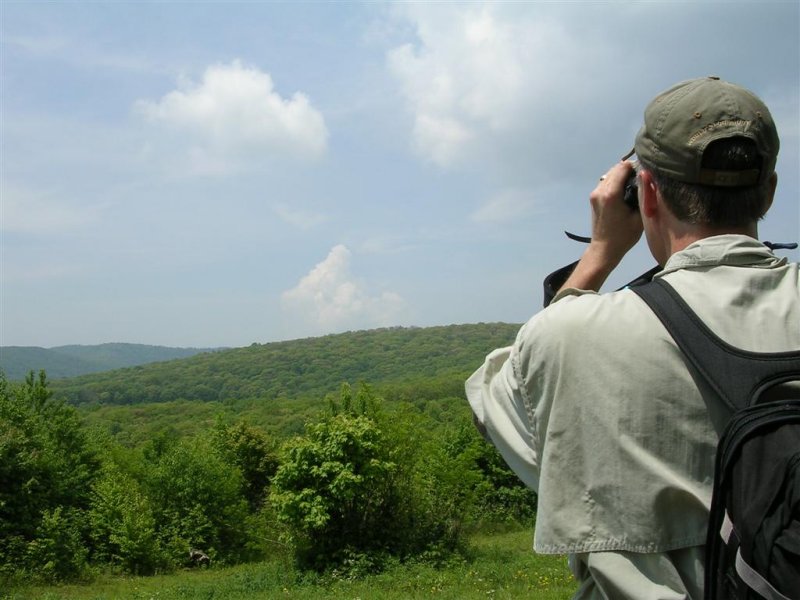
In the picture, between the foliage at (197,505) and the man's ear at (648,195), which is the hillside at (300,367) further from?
the man's ear at (648,195)

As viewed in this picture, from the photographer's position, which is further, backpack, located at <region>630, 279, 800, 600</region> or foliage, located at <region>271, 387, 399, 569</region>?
foliage, located at <region>271, 387, 399, 569</region>

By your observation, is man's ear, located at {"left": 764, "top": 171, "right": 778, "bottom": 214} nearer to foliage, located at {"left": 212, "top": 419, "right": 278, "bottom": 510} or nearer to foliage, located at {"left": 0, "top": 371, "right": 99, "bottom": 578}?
foliage, located at {"left": 0, "top": 371, "right": 99, "bottom": 578}

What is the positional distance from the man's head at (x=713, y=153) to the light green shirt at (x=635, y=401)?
0.07 metres

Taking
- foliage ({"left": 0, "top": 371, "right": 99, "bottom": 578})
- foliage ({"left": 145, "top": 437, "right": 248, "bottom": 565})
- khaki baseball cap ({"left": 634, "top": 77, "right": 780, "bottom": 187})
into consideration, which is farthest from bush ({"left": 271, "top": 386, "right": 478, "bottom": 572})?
khaki baseball cap ({"left": 634, "top": 77, "right": 780, "bottom": 187})

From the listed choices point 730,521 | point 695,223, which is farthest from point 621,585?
point 695,223

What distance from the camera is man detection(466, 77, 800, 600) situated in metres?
1.23

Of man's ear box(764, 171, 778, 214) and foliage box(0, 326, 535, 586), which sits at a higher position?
man's ear box(764, 171, 778, 214)

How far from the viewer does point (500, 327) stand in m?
157

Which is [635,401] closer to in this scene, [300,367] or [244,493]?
[244,493]

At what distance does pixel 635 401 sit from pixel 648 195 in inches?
16.1

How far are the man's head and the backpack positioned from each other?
0.25 m

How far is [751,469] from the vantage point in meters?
1.10

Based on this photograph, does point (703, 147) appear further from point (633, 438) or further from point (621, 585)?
point (621, 585)

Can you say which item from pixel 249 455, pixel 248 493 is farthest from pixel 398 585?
pixel 248 493
